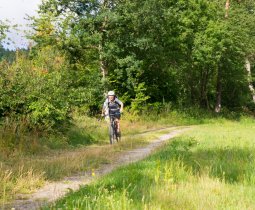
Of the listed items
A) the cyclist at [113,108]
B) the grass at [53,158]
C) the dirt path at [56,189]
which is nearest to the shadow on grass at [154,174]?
the dirt path at [56,189]

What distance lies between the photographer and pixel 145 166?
8.45 metres

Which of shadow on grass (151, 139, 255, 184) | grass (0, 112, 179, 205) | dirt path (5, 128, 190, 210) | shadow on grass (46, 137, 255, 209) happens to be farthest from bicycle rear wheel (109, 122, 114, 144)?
shadow on grass (46, 137, 255, 209)

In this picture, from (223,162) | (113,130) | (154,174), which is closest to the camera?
(154,174)

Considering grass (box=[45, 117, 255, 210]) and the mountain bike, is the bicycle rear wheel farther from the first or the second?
grass (box=[45, 117, 255, 210])

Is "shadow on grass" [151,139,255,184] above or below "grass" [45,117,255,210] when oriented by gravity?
below

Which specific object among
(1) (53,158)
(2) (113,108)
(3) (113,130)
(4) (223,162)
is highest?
(2) (113,108)

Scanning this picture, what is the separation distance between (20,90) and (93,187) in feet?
29.5

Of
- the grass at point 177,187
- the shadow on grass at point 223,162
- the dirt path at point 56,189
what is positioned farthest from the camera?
the shadow on grass at point 223,162

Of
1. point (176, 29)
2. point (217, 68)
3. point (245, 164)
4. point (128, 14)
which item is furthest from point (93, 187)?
point (217, 68)

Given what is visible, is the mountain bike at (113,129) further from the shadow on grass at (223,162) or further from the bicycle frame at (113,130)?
the shadow on grass at (223,162)

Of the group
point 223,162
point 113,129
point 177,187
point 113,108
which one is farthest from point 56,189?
point 113,108

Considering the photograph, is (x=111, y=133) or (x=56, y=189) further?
(x=111, y=133)

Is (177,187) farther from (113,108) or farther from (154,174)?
(113,108)

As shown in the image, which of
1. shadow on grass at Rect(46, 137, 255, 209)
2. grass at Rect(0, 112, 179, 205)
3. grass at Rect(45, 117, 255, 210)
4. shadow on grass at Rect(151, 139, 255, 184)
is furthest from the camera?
shadow on grass at Rect(151, 139, 255, 184)
